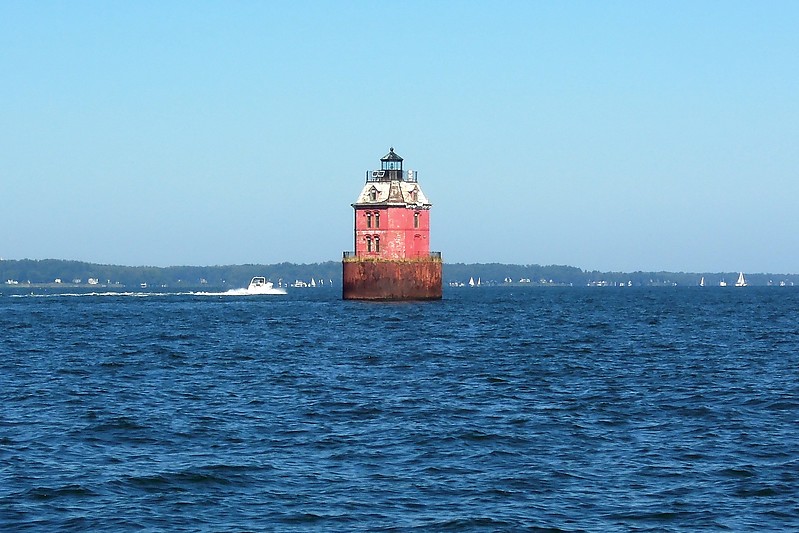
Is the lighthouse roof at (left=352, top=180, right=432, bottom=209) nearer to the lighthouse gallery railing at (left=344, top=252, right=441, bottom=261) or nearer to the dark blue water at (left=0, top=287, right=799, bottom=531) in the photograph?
the lighthouse gallery railing at (left=344, top=252, right=441, bottom=261)

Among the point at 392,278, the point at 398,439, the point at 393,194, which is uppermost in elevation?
the point at 393,194

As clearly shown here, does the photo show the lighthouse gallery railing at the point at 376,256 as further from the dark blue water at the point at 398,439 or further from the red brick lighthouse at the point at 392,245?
the dark blue water at the point at 398,439

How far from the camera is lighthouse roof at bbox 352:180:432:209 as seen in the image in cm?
11006

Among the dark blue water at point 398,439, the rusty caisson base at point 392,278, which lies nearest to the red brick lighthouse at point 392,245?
the rusty caisson base at point 392,278

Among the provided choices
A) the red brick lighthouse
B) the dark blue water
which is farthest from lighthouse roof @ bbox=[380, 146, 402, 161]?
the dark blue water

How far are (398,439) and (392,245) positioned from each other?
8261cm

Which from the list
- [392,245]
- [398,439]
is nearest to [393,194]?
[392,245]

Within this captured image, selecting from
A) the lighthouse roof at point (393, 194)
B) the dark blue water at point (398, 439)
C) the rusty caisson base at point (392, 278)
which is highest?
the lighthouse roof at point (393, 194)

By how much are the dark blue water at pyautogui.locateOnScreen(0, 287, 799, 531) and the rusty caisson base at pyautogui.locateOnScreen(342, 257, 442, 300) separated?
2138 inches

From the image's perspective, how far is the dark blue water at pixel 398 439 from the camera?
65.8ft

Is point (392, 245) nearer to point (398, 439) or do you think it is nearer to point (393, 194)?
point (393, 194)

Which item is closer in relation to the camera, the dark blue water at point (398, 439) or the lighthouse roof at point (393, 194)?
the dark blue water at point (398, 439)

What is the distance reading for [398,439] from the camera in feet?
88.8

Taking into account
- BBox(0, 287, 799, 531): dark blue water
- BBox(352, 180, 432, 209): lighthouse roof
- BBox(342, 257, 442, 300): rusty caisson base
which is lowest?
BBox(0, 287, 799, 531): dark blue water
